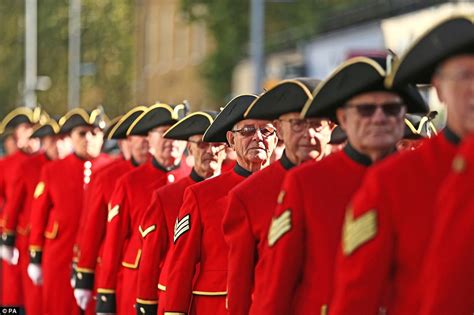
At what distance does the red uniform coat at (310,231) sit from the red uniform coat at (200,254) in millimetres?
2072

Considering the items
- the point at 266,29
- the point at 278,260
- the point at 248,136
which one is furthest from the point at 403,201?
the point at 266,29

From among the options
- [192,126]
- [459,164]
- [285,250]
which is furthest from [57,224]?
[459,164]

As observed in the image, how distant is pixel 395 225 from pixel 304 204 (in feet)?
3.17

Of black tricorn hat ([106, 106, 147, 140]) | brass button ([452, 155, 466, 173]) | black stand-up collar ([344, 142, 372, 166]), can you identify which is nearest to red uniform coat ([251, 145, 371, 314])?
black stand-up collar ([344, 142, 372, 166])

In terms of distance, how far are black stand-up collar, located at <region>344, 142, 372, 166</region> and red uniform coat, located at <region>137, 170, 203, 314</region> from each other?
3.52 meters

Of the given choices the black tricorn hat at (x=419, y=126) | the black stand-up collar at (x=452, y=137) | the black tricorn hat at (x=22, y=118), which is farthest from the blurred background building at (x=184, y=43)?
the black stand-up collar at (x=452, y=137)

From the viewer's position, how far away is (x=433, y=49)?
246 inches

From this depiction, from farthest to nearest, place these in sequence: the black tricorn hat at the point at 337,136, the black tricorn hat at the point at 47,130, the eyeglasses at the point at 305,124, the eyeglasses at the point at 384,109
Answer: the black tricorn hat at the point at 47,130 → the black tricorn hat at the point at 337,136 → the eyeglasses at the point at 305,124 → the eyeglasses at the point at 384,109

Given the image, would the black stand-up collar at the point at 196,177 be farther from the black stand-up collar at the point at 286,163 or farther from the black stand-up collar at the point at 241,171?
the black stand-up collar at the point at 286,163

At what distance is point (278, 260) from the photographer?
24.2 feet

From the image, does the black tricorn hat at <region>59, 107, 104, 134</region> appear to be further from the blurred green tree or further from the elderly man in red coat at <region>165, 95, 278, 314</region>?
the blurred green tree

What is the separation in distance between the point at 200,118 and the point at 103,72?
51181 millimetres

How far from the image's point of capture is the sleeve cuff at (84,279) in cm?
1338

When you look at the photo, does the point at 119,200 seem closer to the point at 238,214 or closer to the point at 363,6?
the point at 238,214
